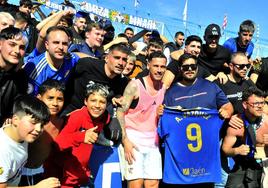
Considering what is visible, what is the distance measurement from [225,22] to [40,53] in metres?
31.4

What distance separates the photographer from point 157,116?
17.7ft

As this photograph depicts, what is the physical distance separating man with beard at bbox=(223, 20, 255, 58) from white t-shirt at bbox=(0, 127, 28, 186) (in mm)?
4937

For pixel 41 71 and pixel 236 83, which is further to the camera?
pixel 236 83

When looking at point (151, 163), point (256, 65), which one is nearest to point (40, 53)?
point (151, 163)

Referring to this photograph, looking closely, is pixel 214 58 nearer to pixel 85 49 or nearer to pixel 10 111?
pixel 85 49

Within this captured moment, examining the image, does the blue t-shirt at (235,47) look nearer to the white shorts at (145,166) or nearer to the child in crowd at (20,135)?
the white shorts at (145,166)

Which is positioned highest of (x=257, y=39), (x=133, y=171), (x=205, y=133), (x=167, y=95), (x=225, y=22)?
(x=225, y=22)

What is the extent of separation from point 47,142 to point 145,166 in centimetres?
168

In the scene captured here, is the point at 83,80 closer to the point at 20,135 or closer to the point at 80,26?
the point at 20,135

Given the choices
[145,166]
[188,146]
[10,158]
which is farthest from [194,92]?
[10,158]

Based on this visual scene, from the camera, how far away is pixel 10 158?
3.47m

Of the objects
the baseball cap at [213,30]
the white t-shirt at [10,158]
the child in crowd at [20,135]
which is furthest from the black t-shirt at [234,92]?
the white t-shirt at [10,158]

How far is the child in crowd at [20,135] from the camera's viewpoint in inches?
136

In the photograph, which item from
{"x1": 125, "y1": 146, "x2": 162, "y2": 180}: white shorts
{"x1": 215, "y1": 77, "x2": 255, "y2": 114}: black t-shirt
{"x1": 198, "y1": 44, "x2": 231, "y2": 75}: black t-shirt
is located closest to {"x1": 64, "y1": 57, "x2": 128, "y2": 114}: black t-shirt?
{"x1": 125, "y1": 146, "x2": 162, "y2": 180}: white shorts
